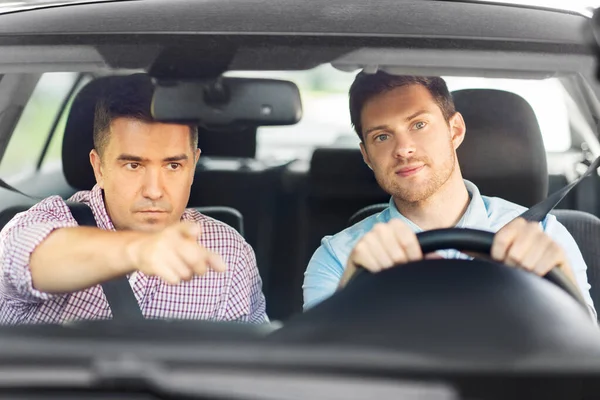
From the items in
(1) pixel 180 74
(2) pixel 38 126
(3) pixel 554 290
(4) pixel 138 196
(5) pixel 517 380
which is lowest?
(5) pixel 517 380

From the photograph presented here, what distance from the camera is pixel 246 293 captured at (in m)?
1.98

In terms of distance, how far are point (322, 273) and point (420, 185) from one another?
0.30m

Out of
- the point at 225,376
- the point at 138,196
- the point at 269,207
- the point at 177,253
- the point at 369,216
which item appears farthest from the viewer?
the point at 269,207

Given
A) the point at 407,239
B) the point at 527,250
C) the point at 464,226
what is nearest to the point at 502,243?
the point at 527,250

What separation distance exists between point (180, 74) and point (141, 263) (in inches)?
15.2

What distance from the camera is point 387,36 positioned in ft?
5.53

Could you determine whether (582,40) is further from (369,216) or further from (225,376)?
(225,376)

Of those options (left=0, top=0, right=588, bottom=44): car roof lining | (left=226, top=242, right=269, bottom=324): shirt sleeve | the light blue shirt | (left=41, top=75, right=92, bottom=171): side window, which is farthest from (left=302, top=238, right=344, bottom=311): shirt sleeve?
(left=41, top=75, right=92, bottom=171): side window

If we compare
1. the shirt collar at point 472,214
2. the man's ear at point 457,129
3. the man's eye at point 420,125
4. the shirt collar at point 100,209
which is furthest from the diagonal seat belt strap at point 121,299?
the man's ear at point 457,129

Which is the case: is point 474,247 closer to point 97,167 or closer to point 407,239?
point 407,239

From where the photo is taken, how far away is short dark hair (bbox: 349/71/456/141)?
71.1 inches

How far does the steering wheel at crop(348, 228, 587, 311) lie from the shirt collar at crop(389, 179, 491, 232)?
1.22 ft

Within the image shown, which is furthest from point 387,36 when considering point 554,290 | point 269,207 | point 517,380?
point 269,207

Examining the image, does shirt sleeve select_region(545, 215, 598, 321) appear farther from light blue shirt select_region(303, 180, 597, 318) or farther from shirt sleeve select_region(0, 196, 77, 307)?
shirt sleeve select_region(0, 196, 77, 307)
